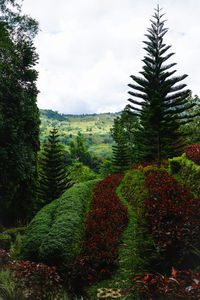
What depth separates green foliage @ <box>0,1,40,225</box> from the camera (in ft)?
31.8

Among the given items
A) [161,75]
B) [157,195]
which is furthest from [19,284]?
[161,75]

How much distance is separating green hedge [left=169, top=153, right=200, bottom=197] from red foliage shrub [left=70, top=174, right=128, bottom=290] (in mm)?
2740

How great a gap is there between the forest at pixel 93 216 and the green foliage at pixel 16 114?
0.05 meters

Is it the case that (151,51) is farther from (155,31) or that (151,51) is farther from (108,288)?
(108,288)

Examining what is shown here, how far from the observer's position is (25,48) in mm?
11148

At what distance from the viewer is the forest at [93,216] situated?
352 centimetres

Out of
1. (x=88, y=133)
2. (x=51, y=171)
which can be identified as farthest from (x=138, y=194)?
(x=88, y=133)

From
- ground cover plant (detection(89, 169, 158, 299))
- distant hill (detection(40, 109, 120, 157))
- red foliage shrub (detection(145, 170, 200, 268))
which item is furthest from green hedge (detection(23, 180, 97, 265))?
distant hill (detection(40, 109, 120, 157))

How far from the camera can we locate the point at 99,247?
16.3 feet

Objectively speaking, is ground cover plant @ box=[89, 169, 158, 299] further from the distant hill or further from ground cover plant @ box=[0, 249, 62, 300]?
the distant hill

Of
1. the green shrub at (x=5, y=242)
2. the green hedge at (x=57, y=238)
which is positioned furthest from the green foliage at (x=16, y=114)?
the green hedge at (x=57, y=238)

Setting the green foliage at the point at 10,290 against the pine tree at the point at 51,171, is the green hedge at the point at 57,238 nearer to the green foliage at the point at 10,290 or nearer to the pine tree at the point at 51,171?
the green foliage at the point at 10,290

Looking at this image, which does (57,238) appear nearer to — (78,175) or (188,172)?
(188,172)

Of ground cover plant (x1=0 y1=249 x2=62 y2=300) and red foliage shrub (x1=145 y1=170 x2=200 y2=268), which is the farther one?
ground cover plant (x1=0 y1=249 x2=62 y2=300)
